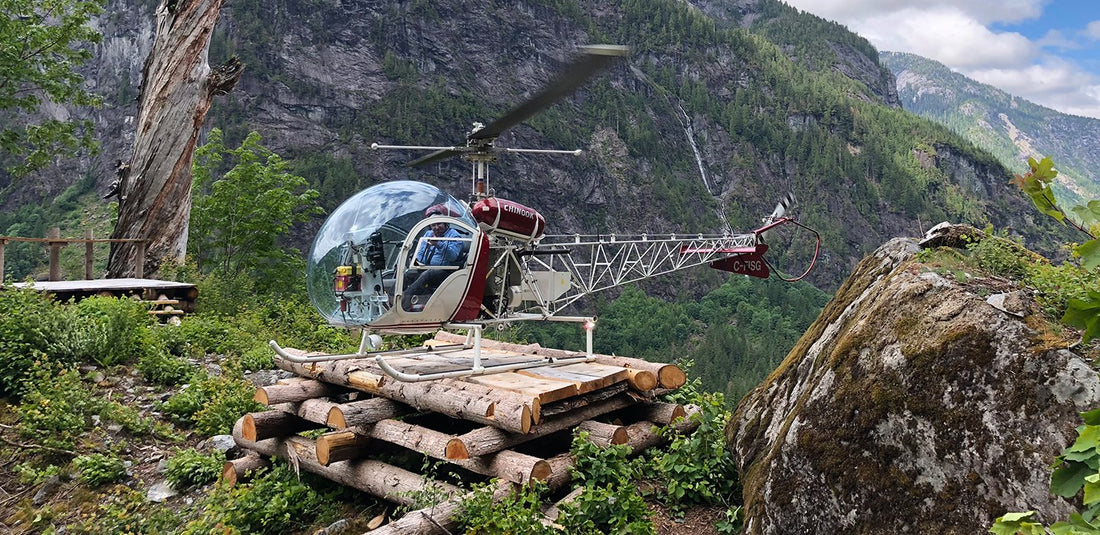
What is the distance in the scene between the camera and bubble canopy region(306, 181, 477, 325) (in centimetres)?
593

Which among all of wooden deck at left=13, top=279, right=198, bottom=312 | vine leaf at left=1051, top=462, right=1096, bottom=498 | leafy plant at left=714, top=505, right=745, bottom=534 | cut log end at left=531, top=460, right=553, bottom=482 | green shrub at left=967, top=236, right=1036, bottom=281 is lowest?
leafy plant at left=714, top=505, right=745, bottom=534

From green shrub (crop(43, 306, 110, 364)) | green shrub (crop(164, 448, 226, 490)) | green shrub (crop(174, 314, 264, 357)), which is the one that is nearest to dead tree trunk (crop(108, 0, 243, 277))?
green shrub (crop(174, 314, 264, 357))

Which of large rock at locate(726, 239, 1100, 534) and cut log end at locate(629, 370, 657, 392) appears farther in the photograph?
cut log end at locate(629, 370, 657, 392)

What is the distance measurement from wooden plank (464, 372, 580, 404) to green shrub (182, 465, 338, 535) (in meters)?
1.58

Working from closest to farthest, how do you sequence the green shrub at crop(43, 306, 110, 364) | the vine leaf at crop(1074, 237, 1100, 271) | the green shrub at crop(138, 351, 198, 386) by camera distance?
the vine leaf at crop(1074, 237, 1100, 271) → the green shrub at crop(43, 306, 110, 364) → the green shrub at crop(138, 351, 198, 386)

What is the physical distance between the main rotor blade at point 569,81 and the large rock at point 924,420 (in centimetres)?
273

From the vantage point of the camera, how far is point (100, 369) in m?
7.84

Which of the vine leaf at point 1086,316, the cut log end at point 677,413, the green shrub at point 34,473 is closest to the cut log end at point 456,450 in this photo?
the cut log end at point 677,413

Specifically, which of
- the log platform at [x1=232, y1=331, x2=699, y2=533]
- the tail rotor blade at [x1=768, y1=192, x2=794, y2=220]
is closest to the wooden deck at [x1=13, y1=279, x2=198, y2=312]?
the log platform at [x1=232, y1=331, x2=699, y2=533]

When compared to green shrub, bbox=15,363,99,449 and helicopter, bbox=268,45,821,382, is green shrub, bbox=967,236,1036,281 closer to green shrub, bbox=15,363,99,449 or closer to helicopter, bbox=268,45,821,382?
helicopter, bbox=268,45,821,382

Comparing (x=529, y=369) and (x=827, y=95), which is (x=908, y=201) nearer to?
(x=827, y=95)

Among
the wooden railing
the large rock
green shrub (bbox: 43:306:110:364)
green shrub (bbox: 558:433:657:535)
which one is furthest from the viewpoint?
the wooden railing

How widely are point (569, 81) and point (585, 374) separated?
2566 mm

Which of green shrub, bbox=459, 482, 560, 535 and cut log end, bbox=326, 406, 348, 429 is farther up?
cut log end, bbox=326, 406, 348, 429
